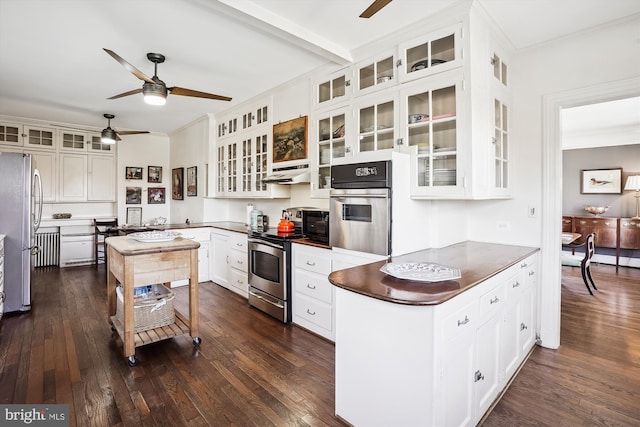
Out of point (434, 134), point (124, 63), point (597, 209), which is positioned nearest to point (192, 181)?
point (124, 63)

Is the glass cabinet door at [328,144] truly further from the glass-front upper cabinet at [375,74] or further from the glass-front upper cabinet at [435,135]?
the glass-front upper cabinet at [435,135]

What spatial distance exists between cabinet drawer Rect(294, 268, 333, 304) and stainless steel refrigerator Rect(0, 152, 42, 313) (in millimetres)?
3206

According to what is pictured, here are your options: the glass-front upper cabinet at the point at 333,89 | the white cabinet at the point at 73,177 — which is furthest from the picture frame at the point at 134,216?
the glass-front upper cabinet at the point at 333,89

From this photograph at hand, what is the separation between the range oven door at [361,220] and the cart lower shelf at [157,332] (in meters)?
1.61

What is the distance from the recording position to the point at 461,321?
163cm

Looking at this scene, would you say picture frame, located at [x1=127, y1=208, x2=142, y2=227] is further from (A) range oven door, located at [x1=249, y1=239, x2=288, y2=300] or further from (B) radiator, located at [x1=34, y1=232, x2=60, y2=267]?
(A) range oven door, located at [x1=249, y1=239, x2=288, y2=300]

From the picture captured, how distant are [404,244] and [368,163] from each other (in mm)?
720

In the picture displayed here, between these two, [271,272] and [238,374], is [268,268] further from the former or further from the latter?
[238,374]

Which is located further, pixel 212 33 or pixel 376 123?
pixel 376 123

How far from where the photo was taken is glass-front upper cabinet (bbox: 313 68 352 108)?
3.15 metres

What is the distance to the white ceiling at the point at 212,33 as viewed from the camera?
2.36 meters

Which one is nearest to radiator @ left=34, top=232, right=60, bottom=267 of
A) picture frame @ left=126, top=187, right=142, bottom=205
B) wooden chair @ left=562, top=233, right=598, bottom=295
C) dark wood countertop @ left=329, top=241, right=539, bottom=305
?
picture frame @ left=126, top=187, right=142, bottom=205

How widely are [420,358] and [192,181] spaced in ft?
18.6

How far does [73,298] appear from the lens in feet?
13.6
